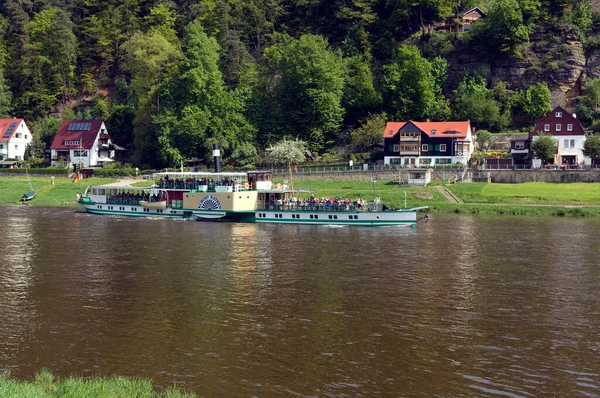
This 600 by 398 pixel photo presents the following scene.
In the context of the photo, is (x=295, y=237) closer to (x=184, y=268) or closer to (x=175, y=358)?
(x=184, y=268)

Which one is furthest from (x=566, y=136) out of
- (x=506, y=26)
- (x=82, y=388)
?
(x=82, y=388)

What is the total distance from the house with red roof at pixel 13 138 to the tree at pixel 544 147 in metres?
85.9

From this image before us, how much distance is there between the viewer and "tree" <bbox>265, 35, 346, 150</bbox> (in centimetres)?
11050

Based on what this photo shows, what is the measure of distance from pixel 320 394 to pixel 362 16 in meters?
114

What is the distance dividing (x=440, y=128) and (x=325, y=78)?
2018 centimetres

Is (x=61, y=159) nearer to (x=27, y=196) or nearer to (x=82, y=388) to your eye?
(x=27, y=196)

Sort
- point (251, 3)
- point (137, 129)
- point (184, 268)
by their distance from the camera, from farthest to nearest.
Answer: point (251, 3)
point (137, 129)
point (184, 268)

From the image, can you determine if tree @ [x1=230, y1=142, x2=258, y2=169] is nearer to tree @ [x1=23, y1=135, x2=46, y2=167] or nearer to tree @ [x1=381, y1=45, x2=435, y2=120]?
tree @ [x1=381, y1=45, x2=435, y2=120]

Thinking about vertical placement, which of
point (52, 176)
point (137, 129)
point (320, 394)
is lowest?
point (320, 394)

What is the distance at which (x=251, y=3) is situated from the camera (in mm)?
144250

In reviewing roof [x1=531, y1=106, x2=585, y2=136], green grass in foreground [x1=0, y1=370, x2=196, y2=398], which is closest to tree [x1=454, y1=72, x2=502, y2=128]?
roof [x1=531, y1=106, x2=585, y2=136]

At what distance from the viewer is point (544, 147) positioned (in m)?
93.5

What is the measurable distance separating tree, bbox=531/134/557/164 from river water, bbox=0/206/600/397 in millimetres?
38672

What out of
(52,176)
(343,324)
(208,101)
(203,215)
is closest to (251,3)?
(208,101)
